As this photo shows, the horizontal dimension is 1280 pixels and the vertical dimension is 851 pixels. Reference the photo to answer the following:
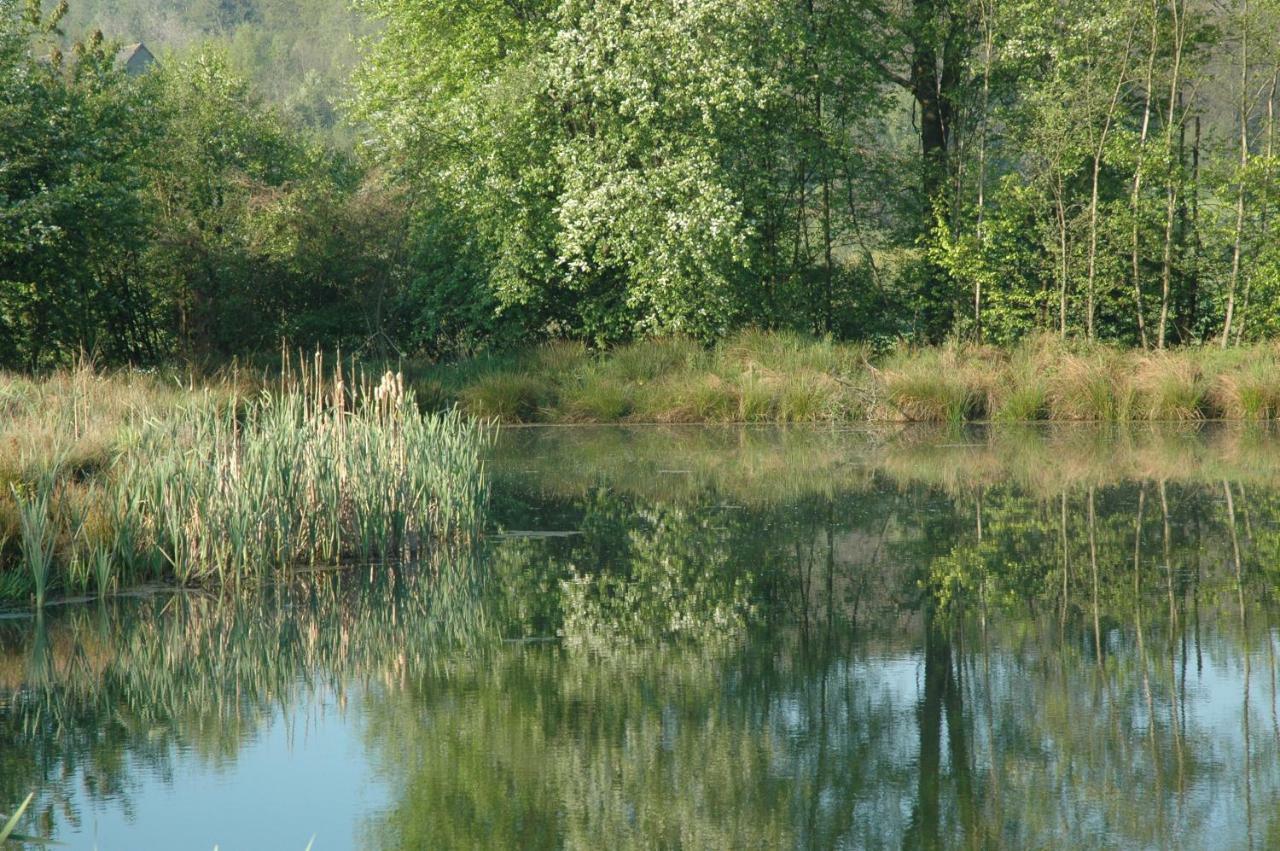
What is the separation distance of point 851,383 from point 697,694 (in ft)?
49.4

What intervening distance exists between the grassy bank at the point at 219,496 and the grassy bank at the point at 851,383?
32.4 ft

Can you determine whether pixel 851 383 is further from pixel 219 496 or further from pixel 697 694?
pixel 697 694

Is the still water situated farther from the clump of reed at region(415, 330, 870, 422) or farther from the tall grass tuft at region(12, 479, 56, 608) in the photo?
the clump of reed at region(415, 330, 870, 422)

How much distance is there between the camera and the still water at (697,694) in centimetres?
470

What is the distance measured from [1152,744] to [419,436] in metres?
5.77

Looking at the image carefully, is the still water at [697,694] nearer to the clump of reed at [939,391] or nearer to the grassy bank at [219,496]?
the grassy bank at [219,496]

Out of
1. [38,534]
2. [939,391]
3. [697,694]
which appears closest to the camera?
[697,694]

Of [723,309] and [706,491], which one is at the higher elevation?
[723,309]

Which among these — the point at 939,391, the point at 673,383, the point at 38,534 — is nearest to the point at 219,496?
the point at 38,534

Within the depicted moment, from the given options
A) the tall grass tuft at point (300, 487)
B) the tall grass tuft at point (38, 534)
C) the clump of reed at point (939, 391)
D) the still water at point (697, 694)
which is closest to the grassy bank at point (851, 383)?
the clump of reed at point (939, 391)

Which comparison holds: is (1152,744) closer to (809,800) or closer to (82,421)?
(809,800)

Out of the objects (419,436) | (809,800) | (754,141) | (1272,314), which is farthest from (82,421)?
(1272,314)

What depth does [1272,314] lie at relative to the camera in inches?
881

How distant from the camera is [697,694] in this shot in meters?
6.07
